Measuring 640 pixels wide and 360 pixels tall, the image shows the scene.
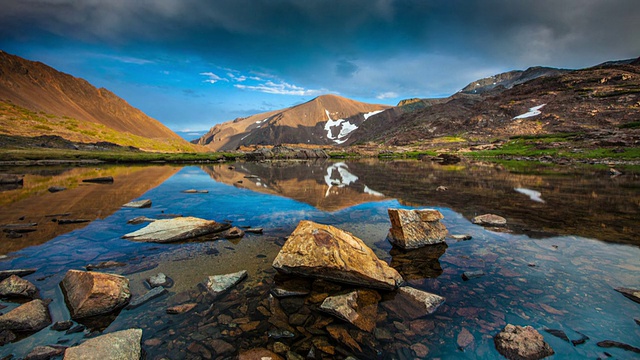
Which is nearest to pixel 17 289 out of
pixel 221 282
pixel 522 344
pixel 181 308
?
pixel 181 308

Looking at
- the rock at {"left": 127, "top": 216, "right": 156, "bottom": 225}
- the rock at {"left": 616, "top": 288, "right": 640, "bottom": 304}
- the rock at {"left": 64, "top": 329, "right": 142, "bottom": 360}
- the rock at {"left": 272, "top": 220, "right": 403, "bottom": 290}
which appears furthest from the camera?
the rock at {"left": 127, "top": 216, "right": 156, "bottom": 225}

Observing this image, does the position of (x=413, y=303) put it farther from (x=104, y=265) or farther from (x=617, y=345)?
(x=104, y=265)

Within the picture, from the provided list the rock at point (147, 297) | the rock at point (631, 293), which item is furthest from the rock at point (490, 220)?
the rock at point (147, 297)

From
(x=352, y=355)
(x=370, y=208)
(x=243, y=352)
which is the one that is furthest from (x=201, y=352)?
(x=370, y=208)

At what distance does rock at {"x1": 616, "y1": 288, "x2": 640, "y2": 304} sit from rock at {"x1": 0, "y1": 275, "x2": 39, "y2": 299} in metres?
15.5

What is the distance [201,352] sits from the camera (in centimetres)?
511

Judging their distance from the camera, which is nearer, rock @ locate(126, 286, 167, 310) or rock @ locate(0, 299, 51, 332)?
rock @ locate(0, 299, 51, 332)

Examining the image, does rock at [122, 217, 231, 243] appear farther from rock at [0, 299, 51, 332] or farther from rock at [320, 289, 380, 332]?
rock at [320, 289, 380, 332]

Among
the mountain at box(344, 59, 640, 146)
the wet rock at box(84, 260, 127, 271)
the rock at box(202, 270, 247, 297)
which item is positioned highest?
the mountain at box(344, 59, 640, 146)

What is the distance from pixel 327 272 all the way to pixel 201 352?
3.80 meters

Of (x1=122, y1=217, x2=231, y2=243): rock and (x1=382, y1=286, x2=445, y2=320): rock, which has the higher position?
(x1=122, y1=217, x2=231, y2=243): rock

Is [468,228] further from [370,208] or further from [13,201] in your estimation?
[13,201]

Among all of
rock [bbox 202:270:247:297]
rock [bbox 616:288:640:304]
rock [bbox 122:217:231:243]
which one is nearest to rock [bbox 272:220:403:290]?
rock [bbox 202:270:247:297]

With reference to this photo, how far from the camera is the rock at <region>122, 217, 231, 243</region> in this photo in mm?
11336
